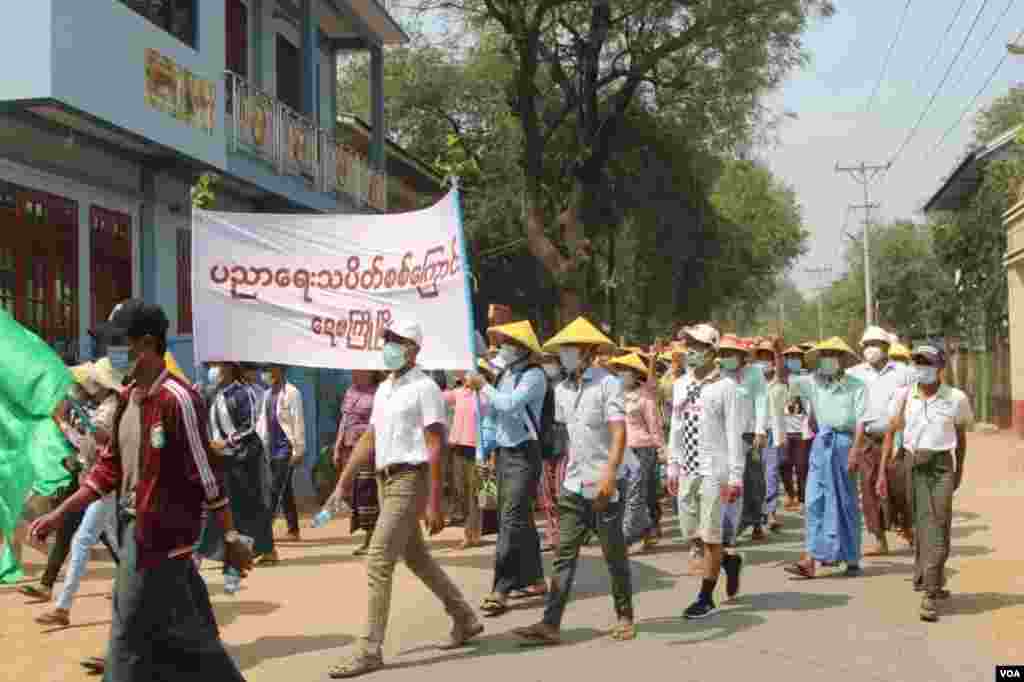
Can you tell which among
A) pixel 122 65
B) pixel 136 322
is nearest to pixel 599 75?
pixel 122 65

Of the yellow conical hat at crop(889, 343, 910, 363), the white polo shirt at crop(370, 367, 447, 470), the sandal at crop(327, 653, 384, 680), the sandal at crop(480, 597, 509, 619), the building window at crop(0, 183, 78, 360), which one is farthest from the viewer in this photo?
the building window at crop(0, 183, 78, 360)

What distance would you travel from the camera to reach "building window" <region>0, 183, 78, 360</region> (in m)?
12.6

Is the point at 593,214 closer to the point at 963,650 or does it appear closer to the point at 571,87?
the point at 571,87

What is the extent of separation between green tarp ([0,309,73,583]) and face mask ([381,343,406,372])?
5.85 ft

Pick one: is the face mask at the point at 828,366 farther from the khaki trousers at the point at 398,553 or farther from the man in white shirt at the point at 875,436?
the khaki trousers at the point at 398,553

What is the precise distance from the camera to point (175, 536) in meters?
5.36

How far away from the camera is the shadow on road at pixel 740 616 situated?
8055mm

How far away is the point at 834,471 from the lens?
410 inches

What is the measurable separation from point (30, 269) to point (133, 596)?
28.5 feet

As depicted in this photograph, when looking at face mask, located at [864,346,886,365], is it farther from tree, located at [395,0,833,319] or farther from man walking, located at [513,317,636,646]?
tree, located at [395,0,833,319]

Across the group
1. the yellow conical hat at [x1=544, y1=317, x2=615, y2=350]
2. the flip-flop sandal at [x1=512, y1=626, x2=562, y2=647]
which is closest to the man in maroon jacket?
the flip-flop sandal at [x1=512, y1=626, x2=562, y2=647]

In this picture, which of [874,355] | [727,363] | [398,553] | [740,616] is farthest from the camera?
[874,355]

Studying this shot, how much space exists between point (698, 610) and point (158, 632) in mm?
4228

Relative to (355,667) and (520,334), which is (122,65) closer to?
(520,334)
